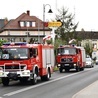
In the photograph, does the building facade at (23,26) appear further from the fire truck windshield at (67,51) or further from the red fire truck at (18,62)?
the red fire truck at (18,62)

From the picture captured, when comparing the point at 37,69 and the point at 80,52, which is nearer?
the point at 37,69

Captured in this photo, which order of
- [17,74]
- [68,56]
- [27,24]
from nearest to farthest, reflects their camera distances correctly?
[17,74] → [68,56] → [27,24]

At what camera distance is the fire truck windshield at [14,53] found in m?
26.0

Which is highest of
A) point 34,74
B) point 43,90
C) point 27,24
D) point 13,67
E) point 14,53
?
point 27,24

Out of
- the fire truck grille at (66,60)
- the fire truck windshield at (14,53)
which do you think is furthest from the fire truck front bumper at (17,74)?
the fire truck grille at (66,60)

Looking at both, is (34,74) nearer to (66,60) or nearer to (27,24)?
(66,60)

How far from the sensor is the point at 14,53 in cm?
2609

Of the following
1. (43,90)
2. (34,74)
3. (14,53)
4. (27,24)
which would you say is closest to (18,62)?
(14,53)

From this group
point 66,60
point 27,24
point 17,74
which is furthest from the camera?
point 27,24

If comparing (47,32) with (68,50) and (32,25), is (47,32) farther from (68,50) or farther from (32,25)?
(68,50)

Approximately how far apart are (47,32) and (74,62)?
69.7 meters

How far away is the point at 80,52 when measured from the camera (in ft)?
158

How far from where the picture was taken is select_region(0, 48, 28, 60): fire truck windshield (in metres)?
26.0

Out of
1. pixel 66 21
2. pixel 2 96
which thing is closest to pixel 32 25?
pixel 66 21
